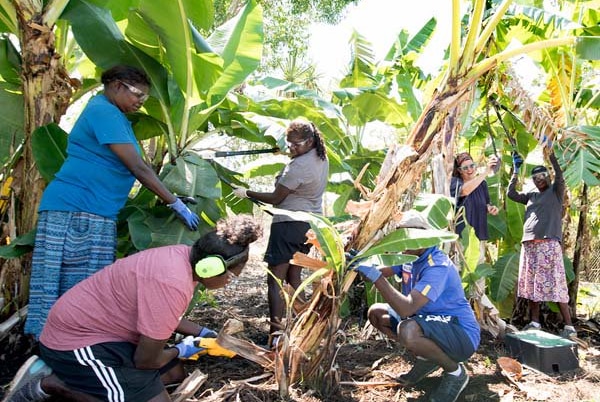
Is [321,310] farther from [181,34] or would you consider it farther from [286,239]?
[181,34]

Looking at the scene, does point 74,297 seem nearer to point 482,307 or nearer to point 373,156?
point 482,307

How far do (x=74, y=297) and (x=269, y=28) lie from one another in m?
8.94

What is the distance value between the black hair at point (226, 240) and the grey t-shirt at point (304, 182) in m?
1.29

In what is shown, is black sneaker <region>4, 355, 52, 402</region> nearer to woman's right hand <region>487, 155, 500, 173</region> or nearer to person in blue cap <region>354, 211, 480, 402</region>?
person in blue cap <region>354, 211, 480, 402</region>

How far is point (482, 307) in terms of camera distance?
15.0ft

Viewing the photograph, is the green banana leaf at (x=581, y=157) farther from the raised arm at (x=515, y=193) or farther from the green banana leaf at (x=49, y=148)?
the green banana leaf at (x=49, y=148)

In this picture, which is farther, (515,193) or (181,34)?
(515,193)

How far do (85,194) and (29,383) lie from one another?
1.04m

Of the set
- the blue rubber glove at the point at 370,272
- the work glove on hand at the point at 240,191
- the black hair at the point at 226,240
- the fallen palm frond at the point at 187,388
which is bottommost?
the fallen palm frond at the point at 187,388

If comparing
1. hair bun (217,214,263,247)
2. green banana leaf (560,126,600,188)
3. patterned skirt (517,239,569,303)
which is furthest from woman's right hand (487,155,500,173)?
hair bun (217,214,263,247)

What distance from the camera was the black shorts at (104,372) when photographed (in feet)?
7.86

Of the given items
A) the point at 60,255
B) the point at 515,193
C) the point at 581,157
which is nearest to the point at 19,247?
the point at 60,255

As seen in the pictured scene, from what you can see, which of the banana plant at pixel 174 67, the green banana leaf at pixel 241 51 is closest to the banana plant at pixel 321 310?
the banana plant at pixel 174 67

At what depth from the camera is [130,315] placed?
2438 millimetres
